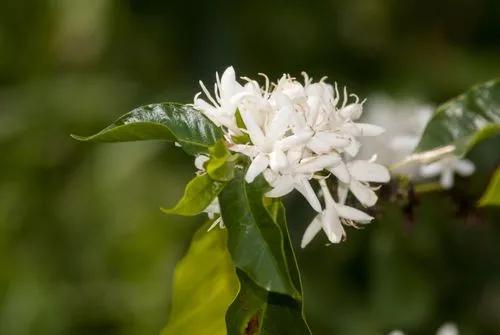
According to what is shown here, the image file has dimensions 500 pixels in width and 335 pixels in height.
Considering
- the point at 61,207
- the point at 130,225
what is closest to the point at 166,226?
the point at 130,225

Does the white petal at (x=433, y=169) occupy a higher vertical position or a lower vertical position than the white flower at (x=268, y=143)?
lower

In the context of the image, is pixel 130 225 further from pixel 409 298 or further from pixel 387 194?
pixel 387 194

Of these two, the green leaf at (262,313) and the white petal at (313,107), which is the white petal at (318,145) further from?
the green leaf at (262,313)

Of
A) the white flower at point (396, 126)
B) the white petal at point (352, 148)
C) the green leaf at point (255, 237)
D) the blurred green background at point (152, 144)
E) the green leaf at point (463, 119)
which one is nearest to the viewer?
the green leaf at point (255, 237)

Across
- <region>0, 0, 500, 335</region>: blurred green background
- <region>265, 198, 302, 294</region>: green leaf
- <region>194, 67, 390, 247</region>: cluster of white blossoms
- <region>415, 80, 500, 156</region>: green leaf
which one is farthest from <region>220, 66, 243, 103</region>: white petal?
<region>0, 0, 500, 335</region>: blurred green background

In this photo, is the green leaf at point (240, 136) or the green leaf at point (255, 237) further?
the green leaf at point (240, 136)

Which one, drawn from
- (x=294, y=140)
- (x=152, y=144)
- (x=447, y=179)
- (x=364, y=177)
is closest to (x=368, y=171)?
(x=364, y=177)

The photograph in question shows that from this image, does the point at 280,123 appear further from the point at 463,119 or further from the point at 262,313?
the point at 463,119

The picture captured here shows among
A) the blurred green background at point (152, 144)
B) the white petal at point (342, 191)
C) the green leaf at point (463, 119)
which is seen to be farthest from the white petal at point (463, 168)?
the blurred green background at point (152, 144)
